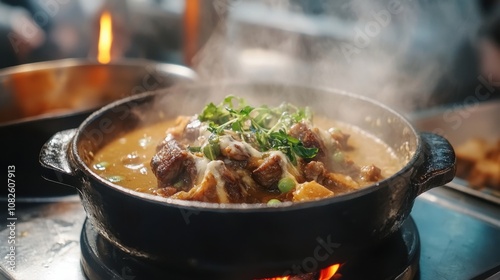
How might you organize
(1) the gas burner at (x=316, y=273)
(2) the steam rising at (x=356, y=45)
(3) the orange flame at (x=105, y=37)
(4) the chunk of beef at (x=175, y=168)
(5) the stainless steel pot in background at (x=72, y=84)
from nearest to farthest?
(1) the gas burner at (x=316, y=273), (4) the chunk of beef at (x=175, y=168), (5) the stainless steel pot in background at (x=72, y=84), (3) the orange flame at (x=105, y=37), (2) the steam rising at (x=356, y=45)

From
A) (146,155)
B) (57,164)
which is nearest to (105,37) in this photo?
(146,155)

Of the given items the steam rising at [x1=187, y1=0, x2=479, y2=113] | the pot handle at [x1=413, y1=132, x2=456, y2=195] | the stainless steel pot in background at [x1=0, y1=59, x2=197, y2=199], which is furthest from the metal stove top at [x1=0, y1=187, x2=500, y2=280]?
the steam rising at [x1=187, y1=0, x2=479, y2=113]

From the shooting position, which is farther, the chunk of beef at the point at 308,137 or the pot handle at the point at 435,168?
the chunk of beef at the point at 308,137

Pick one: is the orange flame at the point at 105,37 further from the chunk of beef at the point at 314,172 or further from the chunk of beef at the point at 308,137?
the chunk of beef at the point at 314,172

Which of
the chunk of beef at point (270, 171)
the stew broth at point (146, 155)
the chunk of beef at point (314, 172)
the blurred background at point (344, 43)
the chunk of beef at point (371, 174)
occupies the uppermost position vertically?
the chunk of beef at point (270, 171)

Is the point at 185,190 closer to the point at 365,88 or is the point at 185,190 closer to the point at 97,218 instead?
the point at 97,218

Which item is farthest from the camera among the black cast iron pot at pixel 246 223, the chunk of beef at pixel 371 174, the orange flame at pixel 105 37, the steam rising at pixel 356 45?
the steam rising at pixel 356 45

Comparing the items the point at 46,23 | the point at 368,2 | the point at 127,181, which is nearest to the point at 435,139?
the point at 127,181

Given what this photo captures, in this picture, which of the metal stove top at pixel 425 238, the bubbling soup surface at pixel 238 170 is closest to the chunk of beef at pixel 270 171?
the bubbling soup surface at pixel 238 170
